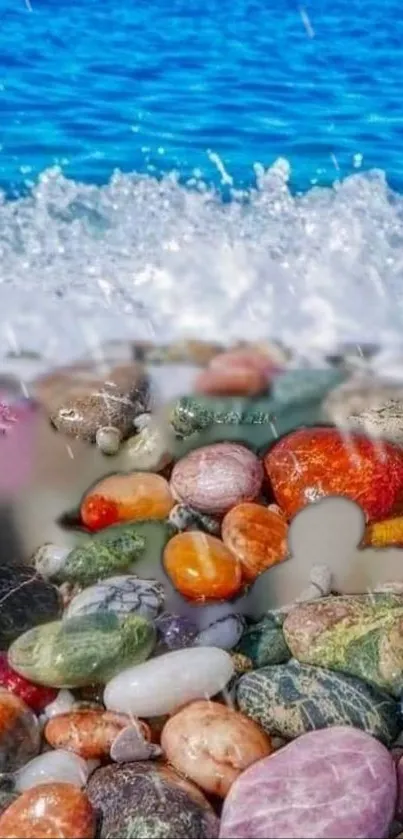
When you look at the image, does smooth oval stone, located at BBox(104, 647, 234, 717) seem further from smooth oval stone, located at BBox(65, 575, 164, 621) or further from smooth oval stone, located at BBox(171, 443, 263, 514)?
smooth oval stone, located at BBox(171, 443, 263, 514)

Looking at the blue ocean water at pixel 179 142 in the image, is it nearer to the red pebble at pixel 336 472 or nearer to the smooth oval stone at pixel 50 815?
the red pebble at pixel 336 472

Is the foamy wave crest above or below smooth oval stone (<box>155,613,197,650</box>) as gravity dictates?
below

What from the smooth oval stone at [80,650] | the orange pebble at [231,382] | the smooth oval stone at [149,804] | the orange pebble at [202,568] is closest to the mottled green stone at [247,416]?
the orange pebble at [231,382]

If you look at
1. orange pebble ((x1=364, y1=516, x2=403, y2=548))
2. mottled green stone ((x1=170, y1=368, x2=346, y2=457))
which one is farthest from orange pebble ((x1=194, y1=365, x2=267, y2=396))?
orange pebble ((x1=364, y1=516, x2=403, y2=548))

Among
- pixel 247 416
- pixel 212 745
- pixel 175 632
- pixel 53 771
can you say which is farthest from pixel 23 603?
pixel 247 416

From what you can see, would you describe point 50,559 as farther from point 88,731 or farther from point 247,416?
point 247,416

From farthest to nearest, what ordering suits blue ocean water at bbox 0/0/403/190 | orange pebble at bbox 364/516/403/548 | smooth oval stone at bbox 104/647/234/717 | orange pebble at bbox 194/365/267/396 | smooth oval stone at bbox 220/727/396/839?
orange pebble at bbox 194/365/267/396 → blue ocean water at bbox 0/0/403/190 → orange pebble at bbox 364/516/403/548 → smooth oval stone at bbox 104/647/234/717 → smooth oval stone at bbox 220/727/396/839

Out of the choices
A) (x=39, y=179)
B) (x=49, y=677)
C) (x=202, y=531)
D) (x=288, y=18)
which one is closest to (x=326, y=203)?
(x=288, y=18)
